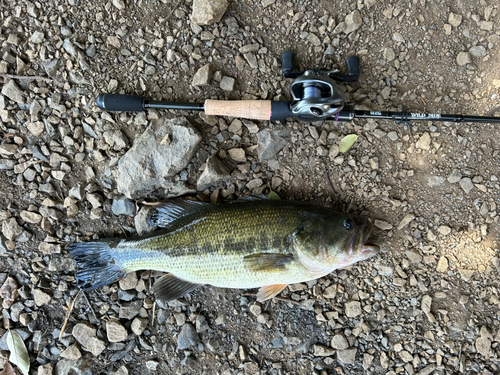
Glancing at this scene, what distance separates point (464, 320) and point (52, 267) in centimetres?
369

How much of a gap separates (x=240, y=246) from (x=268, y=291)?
52 centimetres

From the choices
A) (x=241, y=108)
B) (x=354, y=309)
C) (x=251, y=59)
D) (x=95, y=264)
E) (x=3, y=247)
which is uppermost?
(x=251, y=59)

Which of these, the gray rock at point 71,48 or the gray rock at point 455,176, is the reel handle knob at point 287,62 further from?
the gray rock at point 71,48

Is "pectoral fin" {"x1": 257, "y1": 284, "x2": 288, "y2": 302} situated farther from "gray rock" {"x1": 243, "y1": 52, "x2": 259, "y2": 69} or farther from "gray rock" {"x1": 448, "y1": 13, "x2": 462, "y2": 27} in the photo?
"gray rock" {"x1": 448, "y1": 13, "x2": 462, "y2": 27}

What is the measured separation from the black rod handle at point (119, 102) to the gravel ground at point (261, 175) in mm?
167

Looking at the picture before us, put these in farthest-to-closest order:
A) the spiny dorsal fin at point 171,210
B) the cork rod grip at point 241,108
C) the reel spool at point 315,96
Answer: the spiny dorsal fin at point 171,210 < the cork rod grip at point 241,108 < the reel spool at point 315,96

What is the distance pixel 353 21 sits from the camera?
295cm

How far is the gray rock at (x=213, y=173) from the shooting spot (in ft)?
9.42

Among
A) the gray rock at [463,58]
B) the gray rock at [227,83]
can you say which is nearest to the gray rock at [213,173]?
the gray rock at [227,83]

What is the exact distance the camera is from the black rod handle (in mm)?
2836

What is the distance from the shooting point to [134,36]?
304 centimetres

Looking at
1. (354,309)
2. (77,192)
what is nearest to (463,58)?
(354,309)

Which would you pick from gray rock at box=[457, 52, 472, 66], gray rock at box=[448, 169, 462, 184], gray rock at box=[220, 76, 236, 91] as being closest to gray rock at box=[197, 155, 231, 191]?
gray rock at box=[220, 76, 236, 91]

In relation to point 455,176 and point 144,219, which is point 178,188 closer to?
point 144,219
